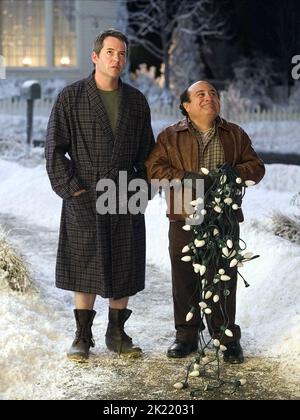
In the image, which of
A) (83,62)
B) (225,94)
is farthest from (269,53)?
(83,62)

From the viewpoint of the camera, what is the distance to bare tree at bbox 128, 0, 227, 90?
61.9ft

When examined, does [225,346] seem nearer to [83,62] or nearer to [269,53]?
[83,62]

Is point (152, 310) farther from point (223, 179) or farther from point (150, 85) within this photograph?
point (150, 85)

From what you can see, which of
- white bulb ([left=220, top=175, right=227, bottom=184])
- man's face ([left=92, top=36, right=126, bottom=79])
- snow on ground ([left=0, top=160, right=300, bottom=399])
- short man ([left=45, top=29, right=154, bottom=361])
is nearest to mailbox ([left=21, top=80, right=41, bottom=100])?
snow on ground ([left=0, top=160, right=300, bottom=399])

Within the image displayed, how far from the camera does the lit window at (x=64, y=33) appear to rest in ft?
61.1

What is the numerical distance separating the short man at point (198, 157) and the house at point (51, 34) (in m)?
13.8

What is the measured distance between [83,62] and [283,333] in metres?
13.9

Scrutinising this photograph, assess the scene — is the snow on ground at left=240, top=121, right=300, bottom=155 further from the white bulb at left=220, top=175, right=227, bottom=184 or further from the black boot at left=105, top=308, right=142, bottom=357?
the white bulb at left=220, top=175, right=227, bottom=184

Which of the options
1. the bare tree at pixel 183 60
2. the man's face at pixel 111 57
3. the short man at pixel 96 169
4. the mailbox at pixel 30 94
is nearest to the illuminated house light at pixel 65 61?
the bare tree at pixel 183 60

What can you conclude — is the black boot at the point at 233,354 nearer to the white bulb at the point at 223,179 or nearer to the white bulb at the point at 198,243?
the white bulb at the point at 198,243

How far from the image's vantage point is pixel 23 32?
1861 centimetres

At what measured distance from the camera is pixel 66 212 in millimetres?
4965

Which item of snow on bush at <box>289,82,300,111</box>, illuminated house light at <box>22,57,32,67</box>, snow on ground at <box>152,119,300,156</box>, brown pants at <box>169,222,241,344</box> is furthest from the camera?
illuminated house light at <box>22,57,32,67</box>

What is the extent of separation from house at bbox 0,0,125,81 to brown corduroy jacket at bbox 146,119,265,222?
13.8 metres
